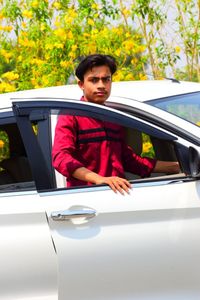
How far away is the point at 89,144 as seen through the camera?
4375 millimetres

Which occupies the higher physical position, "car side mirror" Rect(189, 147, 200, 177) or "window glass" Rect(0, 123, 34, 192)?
"window glass" Rect(0, 123, 34, 192)

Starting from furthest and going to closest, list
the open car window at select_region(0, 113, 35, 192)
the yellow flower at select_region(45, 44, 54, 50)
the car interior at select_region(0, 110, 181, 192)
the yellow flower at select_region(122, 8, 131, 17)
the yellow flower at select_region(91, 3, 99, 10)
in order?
1. the yellow flower at select_region(122, 8, 131, 17)
2. the yellow flower at select_region(91, 3, 99, 10)
3. the yellow flower at select_region(45, 44, 54, 50)
4. the car interior at select_region(0, 110, 181, 192)
5. the open car window at select_region(0, 113, 35, 192)

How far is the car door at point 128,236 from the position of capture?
13.4ft

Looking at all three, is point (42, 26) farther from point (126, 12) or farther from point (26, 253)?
point (26, 253)

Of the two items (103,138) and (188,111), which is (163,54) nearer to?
(188,111)

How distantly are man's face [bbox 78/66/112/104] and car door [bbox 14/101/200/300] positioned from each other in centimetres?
37

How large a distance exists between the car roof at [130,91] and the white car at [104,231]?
1.28 feet

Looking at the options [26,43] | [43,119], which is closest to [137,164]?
[43,119]

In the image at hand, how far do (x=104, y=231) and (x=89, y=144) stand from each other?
0.49 metres

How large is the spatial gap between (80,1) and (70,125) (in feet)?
14.9

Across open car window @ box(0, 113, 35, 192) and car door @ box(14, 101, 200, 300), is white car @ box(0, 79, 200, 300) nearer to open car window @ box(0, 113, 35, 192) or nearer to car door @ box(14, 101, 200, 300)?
car door @ box(14, 101, 200, 300)

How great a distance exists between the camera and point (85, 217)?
4074mm

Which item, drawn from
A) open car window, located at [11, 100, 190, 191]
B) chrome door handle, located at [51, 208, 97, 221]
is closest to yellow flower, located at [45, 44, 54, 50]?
open car window, located at [11, 100, 190, 191]

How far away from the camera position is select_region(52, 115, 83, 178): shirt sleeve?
420 centimetres
